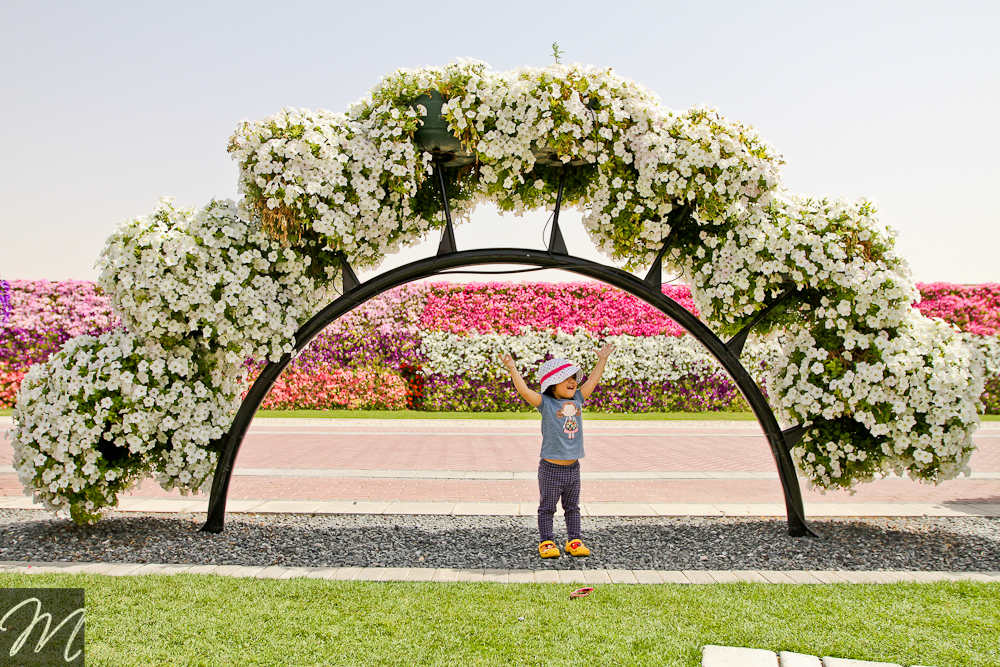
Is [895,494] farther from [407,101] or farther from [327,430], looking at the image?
[327,430]

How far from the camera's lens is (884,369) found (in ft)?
16.3

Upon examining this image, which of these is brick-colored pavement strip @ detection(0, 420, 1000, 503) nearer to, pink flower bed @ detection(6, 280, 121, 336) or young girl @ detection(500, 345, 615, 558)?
young girl @ detection(500, 345, 615, 558)

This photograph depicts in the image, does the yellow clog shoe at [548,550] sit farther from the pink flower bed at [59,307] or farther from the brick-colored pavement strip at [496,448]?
the pink flower bed at [59,307]

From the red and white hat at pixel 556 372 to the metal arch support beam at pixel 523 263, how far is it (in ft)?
2.44

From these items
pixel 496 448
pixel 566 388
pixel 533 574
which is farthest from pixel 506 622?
pixel 496 448

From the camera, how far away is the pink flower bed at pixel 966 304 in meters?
17.7

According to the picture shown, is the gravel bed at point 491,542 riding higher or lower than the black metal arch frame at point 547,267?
lower

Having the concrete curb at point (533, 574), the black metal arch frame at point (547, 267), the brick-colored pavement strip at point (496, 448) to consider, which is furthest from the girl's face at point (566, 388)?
the brick-colored pavement strip at point (496, 448)

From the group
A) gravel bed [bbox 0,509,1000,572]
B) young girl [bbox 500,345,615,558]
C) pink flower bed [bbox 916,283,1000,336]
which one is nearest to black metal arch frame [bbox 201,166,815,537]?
gravel bed [bbox 0,509,1000,572]

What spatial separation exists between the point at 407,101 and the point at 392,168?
0.52m

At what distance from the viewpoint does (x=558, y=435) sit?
466 centimetres

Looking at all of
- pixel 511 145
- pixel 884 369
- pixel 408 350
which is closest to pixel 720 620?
pixel 884 369

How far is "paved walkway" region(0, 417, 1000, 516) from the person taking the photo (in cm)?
676

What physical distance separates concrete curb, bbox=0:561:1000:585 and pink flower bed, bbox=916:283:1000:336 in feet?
52.2
